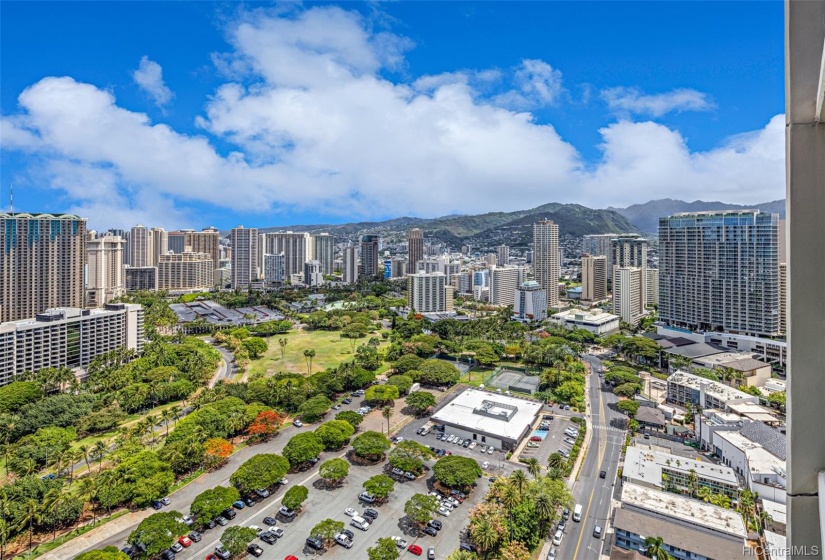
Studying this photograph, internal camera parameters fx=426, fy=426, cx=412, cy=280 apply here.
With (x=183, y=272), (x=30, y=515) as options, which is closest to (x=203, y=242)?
(x=183, y=272)

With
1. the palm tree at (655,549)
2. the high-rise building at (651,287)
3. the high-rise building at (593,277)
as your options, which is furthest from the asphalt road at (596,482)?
the high-rise building at (593,277)

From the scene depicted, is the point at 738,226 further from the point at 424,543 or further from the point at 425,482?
the point at 424,543

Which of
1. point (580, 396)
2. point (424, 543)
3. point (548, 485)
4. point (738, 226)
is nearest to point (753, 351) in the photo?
point (738, 226)

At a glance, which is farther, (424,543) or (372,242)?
(372,242)

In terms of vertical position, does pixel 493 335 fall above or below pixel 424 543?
above

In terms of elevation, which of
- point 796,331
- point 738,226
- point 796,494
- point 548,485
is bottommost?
point 548,485

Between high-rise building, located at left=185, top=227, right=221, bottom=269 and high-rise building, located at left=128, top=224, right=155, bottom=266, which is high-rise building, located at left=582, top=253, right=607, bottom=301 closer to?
high-rise building, located at left=185, top=227, right=221, bottom=269
